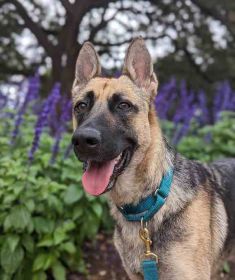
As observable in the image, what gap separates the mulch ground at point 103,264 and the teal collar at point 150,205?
6.46 ft

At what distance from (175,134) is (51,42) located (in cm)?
256

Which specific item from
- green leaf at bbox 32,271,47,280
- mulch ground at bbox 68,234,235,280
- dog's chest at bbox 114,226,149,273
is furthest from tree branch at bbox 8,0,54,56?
dog's chest at bbox 114,226,149,273

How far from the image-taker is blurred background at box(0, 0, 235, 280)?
15.9 ft

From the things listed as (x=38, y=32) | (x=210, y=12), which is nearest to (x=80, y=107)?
(x=38, y=32)

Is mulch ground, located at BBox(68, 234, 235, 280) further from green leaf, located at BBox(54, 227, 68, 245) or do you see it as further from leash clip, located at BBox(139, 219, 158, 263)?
leash clip, located at BBox(139, 219, 158, 263)

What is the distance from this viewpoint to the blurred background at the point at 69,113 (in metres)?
4.83

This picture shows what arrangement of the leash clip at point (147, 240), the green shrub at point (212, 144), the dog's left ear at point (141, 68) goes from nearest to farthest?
the leash clip at point (147, 240) < the dog's left ear at point (141, 68) < the green shrub at point (212, 144)

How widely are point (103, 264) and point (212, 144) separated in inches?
91.0

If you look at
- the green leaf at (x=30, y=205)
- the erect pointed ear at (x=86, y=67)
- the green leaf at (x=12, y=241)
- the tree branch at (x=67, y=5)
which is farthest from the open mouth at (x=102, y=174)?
the tree branch at (x=67, y=5)

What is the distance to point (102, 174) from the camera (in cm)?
331

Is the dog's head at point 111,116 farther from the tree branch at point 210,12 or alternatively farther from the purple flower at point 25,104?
the tree branch at point 210,12

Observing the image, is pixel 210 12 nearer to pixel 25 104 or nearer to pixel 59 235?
pixel 25 104

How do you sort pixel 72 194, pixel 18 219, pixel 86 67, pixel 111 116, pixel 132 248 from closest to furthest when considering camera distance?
pixel 111 116
pixel 132 248
pixel 86 67
pixel 18 219
pixel 72 194

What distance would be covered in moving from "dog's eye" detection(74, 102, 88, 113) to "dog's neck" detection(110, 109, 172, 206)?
469 mm
